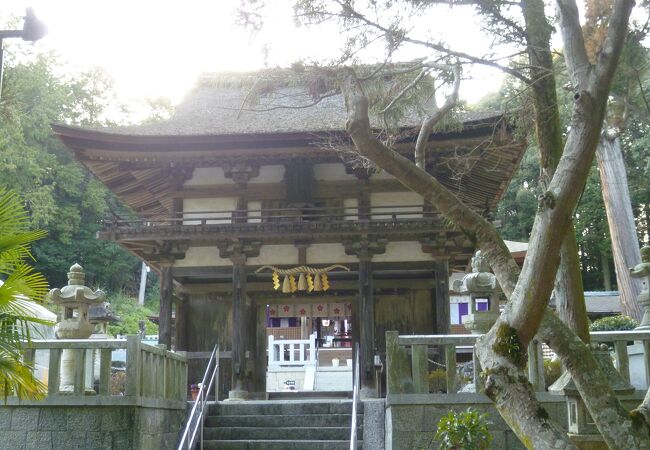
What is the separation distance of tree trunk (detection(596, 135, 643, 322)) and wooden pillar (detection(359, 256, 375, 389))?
29.6ft

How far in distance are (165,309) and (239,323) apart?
158 centimetres

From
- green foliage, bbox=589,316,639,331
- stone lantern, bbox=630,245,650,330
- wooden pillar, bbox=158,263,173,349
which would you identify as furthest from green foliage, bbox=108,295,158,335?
stone lantern, bbox=630,245,650,330

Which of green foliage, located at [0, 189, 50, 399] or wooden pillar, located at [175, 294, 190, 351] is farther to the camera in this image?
wooden pillar, located at [175, 294, 190, 351]

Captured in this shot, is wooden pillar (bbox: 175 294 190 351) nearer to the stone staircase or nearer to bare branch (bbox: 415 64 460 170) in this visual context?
the stone staircase

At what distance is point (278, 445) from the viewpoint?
9.80 meters

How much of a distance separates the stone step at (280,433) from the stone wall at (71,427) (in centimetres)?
182

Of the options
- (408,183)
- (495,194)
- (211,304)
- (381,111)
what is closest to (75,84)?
(211,304)

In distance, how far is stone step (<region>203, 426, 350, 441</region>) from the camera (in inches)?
396

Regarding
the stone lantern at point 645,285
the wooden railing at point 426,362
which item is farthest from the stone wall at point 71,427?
the stone lantern at point 645,285

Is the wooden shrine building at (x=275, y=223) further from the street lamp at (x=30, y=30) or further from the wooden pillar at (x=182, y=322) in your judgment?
the street lamp at (x=30, y=30)

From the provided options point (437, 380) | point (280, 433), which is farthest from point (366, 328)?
point (280, 433)

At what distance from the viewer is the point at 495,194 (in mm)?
16156

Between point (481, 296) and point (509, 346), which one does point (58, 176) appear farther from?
point (509, 346)

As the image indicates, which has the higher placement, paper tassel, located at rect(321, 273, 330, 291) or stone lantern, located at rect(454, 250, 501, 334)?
paper tassel, located at rect(321, 273, 330, 291)
